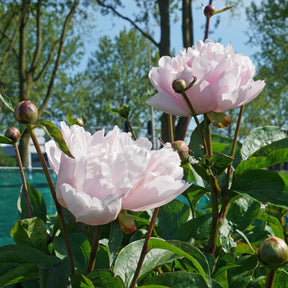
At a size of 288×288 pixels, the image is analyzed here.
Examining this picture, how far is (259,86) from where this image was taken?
474 millimetres

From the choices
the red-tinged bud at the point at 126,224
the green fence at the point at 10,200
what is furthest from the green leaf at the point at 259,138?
the green fence at the point at 10,200

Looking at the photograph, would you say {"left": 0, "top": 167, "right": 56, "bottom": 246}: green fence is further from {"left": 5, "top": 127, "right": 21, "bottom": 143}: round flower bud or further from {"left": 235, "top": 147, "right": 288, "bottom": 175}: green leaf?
{"left": 235, "top": 147, "right": 288, "bottom": 175}: green leaf

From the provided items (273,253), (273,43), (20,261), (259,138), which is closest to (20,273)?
(20,261)

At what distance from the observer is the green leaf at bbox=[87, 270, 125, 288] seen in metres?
0.34

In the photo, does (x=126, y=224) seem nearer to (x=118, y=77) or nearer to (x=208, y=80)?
(x=208, y=80)

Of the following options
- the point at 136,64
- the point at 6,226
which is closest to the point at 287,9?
the point at 136,64

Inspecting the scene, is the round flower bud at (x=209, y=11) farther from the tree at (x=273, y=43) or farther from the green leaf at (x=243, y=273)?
the tree at (x=273, y=43)

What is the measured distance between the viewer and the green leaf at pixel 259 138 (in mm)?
563

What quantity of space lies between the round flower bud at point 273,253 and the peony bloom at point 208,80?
20 cm

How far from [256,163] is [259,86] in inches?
3.9

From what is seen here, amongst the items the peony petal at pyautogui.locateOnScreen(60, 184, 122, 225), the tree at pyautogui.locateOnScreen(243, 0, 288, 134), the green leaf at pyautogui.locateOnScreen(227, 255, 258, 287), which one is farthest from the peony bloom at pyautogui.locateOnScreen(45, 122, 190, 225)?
the tree at pyautogui.locateOnScreen(243, 0, 288, 134)

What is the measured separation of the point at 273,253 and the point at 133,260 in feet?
0.51

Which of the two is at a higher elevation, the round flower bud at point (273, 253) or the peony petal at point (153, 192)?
the peony petal at point (153, 192)

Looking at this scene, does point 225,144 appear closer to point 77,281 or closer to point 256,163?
point 256,163
